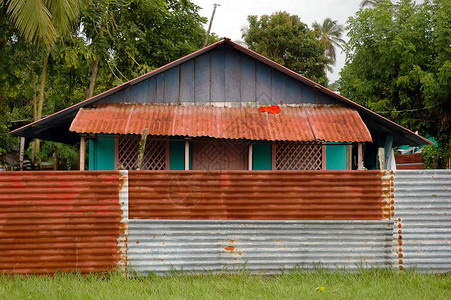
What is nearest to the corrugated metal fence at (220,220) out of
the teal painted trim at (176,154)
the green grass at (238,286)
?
the green grass at (238,286)

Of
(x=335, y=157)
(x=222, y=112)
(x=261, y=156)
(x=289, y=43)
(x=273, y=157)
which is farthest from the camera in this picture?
(x=289, y=43)

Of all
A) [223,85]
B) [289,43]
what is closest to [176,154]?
[223,85]

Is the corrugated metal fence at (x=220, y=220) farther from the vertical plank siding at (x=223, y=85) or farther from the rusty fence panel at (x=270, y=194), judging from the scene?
the vertical plank siding at (x=223, y=85)

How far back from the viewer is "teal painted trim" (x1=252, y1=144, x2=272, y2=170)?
10.5m

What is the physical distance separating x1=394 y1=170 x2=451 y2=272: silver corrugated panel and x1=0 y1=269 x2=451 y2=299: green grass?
0.64 ft

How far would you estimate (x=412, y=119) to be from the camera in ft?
55.0

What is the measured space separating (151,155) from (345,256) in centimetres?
607

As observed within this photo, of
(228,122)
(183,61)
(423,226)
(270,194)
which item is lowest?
(423,226)

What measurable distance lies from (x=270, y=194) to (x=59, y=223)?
2.60 metres

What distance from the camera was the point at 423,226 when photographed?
16.9 feet

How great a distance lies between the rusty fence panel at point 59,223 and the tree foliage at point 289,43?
71.7 ft

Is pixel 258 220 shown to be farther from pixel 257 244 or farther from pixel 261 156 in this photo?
pixel 261 156

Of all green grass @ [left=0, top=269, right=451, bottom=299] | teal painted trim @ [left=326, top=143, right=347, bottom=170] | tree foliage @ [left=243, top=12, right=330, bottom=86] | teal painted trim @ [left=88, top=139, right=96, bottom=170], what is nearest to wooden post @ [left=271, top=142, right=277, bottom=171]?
teal painted trim @ [left=326, top=143, right=347, bottom=170]

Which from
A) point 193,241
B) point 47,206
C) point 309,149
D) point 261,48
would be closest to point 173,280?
point 193,241
